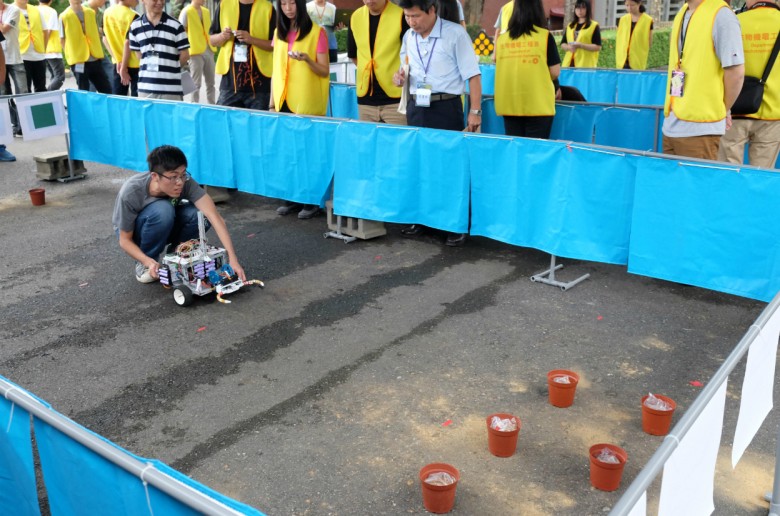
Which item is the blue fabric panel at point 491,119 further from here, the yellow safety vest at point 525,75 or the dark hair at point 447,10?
the dark hair at point 447,10

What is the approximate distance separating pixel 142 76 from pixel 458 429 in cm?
694

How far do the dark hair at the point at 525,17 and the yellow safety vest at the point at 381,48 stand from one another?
109 centimetres

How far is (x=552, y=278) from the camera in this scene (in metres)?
6.34

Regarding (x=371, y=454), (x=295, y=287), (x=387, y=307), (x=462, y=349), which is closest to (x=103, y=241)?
(x=295, y=287)

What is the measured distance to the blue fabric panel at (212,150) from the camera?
821 cm

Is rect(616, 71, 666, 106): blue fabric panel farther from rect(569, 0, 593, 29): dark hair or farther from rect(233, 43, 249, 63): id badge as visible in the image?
rect(233, 43, 249, 63): id badge

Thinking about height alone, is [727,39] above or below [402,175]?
above

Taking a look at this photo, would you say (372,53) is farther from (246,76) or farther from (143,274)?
(143,274)

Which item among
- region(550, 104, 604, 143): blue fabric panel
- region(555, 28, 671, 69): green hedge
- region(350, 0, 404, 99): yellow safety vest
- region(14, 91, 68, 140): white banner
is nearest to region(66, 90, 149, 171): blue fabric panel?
region(14, 91, 68, 140): white banner

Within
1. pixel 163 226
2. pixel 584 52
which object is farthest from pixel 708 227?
pixel 584 52

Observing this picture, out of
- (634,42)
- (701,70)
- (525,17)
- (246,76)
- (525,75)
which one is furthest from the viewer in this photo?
(634,42)

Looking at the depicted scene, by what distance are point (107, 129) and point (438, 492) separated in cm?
764

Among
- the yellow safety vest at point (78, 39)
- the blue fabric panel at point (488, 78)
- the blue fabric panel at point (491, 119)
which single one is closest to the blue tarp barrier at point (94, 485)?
the blue fabric panel at point (491, 119)

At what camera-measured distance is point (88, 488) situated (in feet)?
7.77
